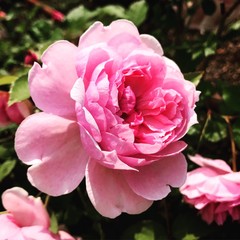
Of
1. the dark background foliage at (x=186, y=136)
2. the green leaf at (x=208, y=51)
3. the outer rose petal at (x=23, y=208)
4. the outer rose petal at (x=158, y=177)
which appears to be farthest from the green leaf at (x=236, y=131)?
the outer rose petal at (x=23, y=208)

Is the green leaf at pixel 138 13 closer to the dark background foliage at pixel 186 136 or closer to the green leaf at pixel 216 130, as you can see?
the dark background foliage at pixel 186 136

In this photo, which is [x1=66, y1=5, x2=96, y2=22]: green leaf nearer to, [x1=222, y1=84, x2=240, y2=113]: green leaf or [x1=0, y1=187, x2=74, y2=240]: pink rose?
[x1=222, y1=84, x2=240, y2=113]: green leaf

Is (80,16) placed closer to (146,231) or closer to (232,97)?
(232,97)

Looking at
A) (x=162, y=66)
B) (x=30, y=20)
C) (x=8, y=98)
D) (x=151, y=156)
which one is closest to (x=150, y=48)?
(x=162, y=66)

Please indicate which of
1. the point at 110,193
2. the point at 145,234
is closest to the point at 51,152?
the point at 110,193

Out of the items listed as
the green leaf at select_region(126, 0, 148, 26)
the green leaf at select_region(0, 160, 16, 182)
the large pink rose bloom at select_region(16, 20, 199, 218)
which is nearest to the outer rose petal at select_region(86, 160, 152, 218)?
the large pink rose bloom at select_region(16, 20, 199, 218)

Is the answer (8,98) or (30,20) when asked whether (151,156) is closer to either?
(8,98)
